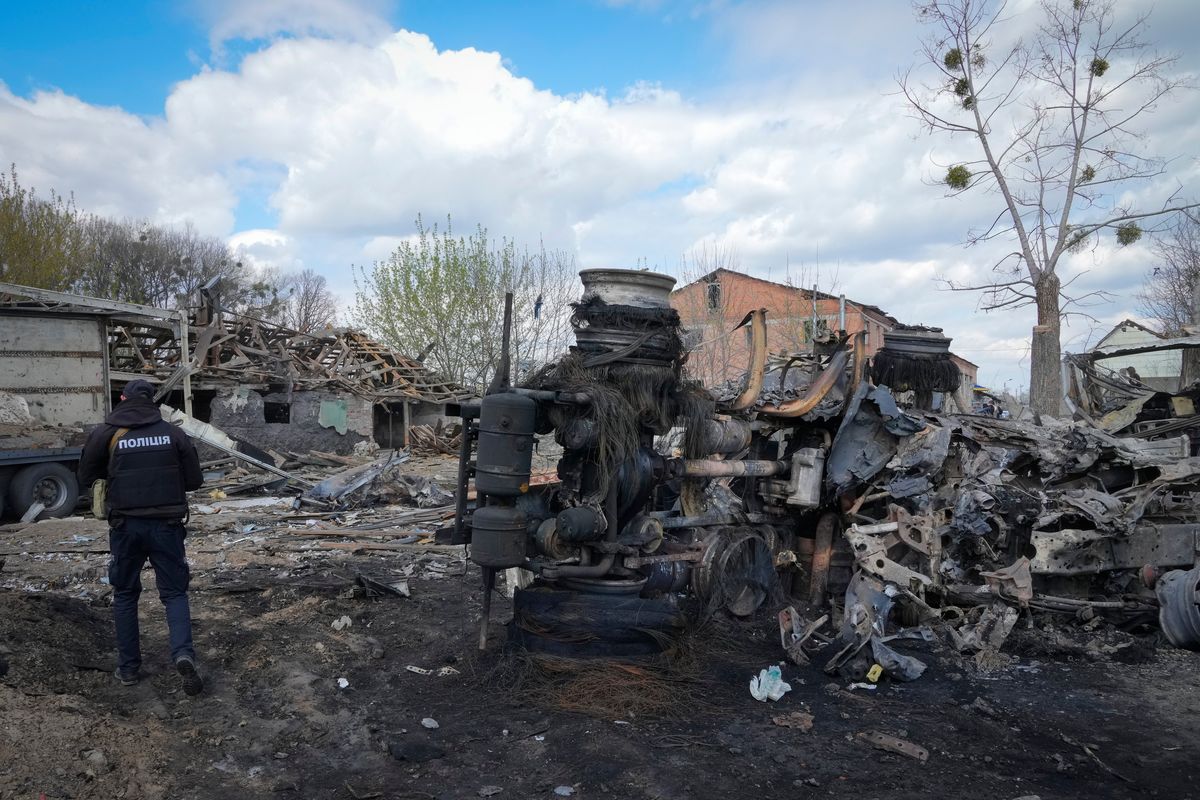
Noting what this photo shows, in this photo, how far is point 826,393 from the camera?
7414 millimetres

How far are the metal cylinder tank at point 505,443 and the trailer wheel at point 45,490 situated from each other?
990 centimetres

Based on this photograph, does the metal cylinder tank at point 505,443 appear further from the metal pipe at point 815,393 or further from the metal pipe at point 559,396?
the metal pipe at point 815,393

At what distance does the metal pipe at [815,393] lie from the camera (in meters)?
7.30

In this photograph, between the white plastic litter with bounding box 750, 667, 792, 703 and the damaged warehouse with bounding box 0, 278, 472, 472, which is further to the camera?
the damaged warehouse with bounding box 0, 278, 472, 472

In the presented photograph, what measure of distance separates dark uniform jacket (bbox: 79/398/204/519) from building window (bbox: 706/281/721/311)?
21743 millimetres

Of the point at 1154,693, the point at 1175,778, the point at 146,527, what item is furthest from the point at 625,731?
the point at 1154,693

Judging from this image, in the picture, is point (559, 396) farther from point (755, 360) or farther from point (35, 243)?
point (35, 243)

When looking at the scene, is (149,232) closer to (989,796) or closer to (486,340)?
(486,340)

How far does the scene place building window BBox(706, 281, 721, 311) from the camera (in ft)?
85.0

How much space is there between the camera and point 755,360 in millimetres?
6793

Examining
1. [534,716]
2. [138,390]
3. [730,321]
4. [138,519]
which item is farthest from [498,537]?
[730,321]

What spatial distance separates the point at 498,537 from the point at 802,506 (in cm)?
333

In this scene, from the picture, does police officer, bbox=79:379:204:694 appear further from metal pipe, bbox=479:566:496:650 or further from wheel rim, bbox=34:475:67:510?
wheel rim, bbox=34:475:67:510

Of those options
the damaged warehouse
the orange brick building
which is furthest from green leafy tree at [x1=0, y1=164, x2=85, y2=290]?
the orange brick building
